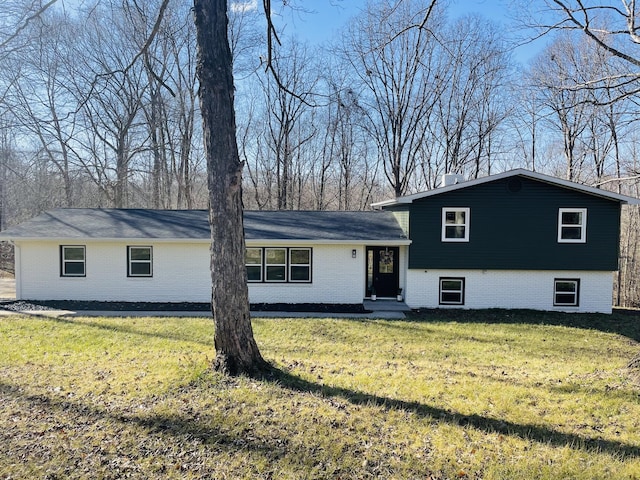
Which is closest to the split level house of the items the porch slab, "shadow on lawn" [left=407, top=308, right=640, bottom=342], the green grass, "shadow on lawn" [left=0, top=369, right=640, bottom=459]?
the porch slab

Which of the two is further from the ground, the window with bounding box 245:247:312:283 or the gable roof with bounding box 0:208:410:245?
the gable roof with bounding box 0:208:410:245

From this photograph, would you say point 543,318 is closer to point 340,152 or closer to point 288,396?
point 288,396

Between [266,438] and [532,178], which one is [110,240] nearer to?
[266,438]

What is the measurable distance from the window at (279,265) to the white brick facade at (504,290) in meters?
3.84

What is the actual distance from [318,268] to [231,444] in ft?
33.5

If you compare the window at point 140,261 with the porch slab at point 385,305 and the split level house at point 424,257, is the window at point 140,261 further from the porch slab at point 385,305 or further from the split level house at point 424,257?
the porch slab at point 385,305

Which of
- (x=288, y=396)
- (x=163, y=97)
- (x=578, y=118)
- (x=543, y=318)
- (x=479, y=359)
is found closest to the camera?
(x=288, y=396)

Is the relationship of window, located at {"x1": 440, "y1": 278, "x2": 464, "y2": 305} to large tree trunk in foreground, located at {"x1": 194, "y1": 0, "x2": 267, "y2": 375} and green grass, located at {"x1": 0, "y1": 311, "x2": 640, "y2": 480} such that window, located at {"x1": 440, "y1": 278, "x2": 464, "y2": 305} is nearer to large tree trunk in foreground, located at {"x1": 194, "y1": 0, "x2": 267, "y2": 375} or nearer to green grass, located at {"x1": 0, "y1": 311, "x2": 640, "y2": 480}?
green grass, located at {"x1": 0, "y1": 311, "x2": 640, "y2": 480}

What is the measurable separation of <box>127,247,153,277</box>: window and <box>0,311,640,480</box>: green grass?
567cm

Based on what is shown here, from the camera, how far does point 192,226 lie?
581 inches

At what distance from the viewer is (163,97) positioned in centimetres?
2473

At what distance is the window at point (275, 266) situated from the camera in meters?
13.9

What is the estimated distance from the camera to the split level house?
1349 cm

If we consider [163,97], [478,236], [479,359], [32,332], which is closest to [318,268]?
[478,236]
